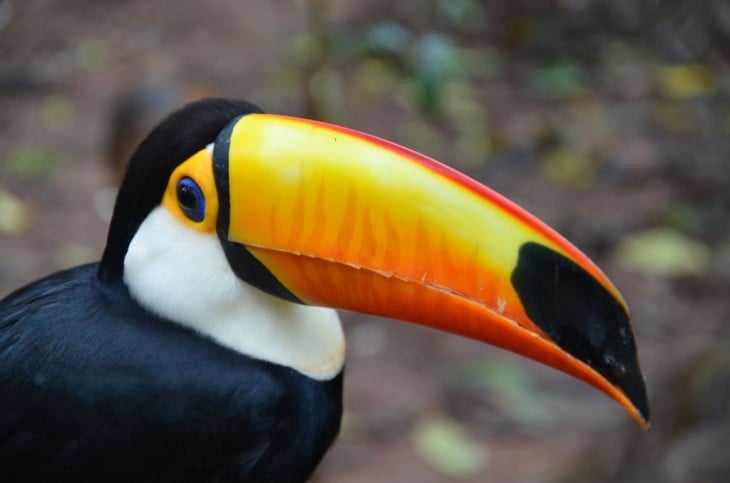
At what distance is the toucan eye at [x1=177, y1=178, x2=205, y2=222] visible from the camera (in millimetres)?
1696

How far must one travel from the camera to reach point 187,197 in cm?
171

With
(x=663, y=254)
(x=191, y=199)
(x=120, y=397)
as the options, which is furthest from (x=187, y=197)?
(x=663, y=254)

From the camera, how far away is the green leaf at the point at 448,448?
3.52m

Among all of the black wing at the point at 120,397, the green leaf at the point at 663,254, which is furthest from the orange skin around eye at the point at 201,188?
the green leaf at the point at 663,254

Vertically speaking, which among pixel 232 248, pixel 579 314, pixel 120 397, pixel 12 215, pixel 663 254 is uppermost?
pixel 232 248

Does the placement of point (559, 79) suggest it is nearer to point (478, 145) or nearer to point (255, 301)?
point (478, 145)

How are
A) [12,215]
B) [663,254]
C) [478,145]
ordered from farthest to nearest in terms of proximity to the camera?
[478,145] < [12,215] < [663,254]

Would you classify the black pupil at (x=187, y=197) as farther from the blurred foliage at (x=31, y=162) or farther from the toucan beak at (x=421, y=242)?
the blurred foliage at (x=31, y=162)

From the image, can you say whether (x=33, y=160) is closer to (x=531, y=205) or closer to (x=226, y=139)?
(x=531, y=205)

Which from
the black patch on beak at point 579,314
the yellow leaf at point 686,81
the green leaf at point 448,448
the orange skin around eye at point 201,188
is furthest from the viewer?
the yellow leaf at point 686,81

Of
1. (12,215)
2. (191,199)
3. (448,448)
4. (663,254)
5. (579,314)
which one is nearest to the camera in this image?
(579,314)

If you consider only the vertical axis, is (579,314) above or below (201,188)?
below

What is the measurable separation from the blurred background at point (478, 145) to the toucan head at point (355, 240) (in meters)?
1.25

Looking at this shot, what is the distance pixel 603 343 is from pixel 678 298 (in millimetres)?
2910
